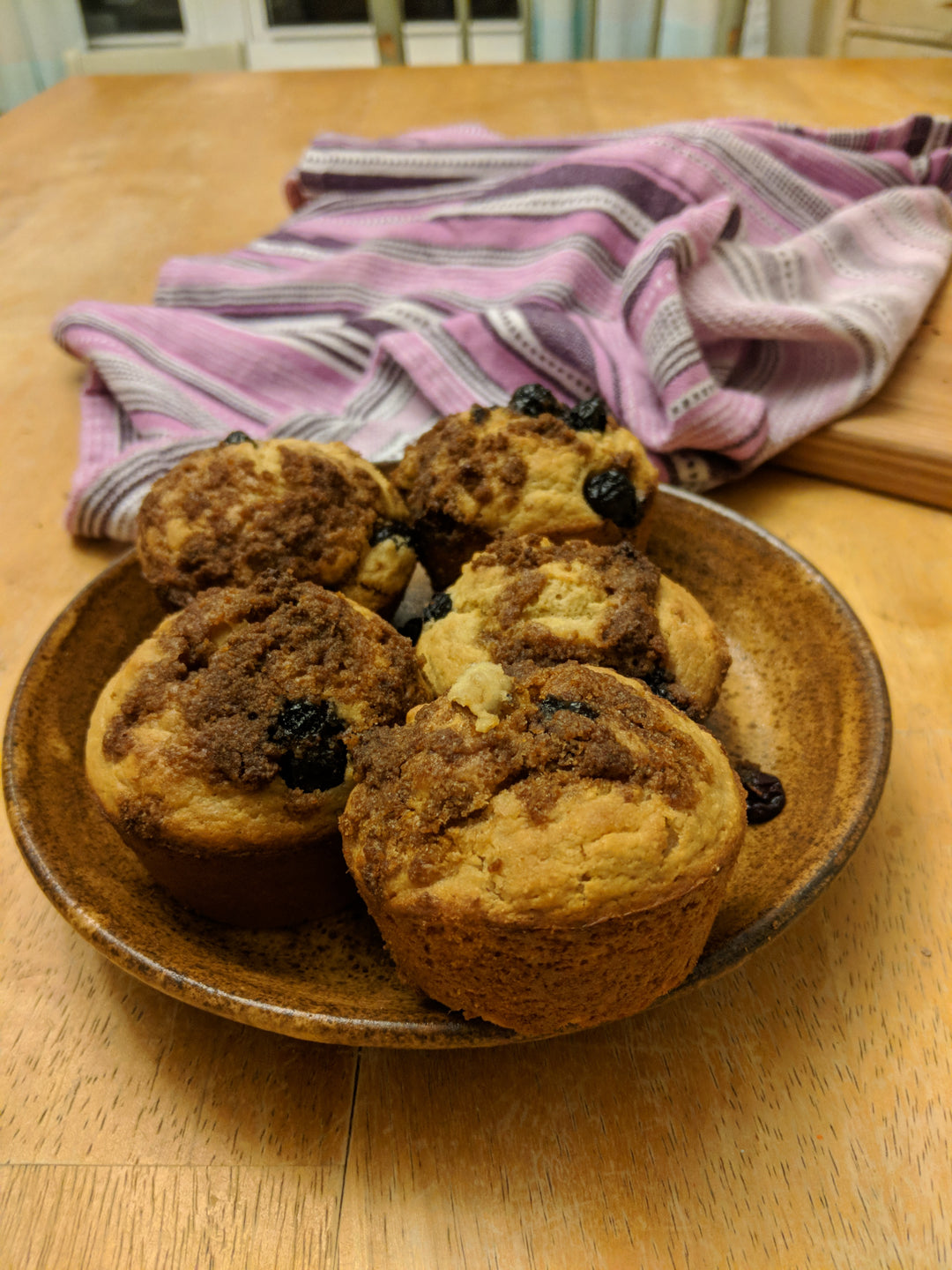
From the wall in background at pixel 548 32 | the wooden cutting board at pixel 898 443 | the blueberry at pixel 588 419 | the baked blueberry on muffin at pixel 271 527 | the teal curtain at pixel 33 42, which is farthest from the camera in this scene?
the teal curtain at pixel 33 42

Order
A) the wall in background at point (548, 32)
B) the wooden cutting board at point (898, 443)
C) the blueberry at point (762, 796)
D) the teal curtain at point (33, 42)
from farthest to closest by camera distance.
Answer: the teal curtain at point (33, 42), the wall in background at point (548, 32), the wooden cutting board at point (898, 443), the blueberry at point (762, 796)

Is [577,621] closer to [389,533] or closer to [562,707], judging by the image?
[562,707]

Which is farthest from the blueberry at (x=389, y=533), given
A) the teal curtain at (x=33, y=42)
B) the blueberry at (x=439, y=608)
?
the teal curtain at (x=33, y=42)

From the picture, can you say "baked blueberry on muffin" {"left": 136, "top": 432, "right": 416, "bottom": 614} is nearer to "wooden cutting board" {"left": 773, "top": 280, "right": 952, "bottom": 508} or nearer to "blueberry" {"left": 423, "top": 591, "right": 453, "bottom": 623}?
"blueberry" {"left": 423, "top": 591, "right": 453, "bottom": 623}

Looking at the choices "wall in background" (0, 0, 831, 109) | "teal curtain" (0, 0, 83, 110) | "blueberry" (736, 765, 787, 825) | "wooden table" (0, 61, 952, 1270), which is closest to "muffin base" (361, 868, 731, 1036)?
"wooden table" (0, 61, 952, 1270)

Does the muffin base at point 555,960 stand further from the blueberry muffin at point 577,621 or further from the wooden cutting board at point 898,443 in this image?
the wooden cutting board at point 898,443

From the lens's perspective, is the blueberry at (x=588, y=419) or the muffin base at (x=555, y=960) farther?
the blueberry at (x=588, y=419)

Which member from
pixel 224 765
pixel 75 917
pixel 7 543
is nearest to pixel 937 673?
pixel 224 765
